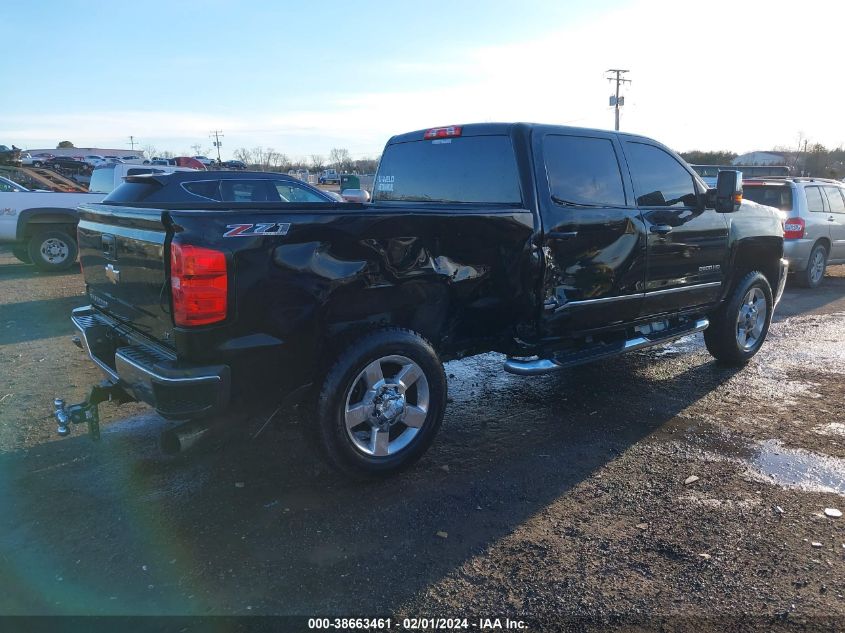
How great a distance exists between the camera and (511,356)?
4.59 metres

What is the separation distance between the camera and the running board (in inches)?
169

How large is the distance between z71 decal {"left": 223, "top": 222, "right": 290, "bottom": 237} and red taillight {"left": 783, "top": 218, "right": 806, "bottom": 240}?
9910mm

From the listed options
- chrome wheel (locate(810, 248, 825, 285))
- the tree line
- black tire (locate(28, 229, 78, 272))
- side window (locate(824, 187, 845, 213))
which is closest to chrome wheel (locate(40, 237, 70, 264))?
black tire (locate(28, 229, 78, 272))

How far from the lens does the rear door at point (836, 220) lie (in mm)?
11281

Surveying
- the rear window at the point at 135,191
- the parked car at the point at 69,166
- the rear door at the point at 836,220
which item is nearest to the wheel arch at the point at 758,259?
the rear door at the point at 836,220

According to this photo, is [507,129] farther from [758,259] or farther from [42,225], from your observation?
[42,225]

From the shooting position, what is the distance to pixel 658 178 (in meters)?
5.32

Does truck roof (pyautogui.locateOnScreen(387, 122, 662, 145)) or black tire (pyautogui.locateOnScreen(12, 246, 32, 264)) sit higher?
truck roof (pyautogui.locateOnScreen(387, 122, 662, 145))

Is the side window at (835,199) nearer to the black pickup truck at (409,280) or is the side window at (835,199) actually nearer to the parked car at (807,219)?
the parked car at (807,219)

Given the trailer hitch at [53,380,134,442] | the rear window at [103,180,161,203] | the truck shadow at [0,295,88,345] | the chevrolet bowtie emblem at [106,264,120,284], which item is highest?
the rear window at [103,180,161,203]

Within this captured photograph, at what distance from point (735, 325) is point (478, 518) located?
12.8 feet

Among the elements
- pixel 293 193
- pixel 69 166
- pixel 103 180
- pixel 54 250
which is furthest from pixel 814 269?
pixel 69 166

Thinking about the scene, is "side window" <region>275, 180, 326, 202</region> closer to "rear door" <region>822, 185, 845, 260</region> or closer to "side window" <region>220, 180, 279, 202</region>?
"side window" <region>220, 180, 279, 202</region>

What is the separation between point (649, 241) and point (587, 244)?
77 cm
